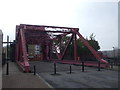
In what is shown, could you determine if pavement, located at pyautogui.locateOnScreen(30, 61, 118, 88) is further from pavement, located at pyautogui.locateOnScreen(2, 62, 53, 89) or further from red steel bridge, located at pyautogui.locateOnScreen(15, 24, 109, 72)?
red steel bridge, located at pyautogui.locateOnScreen(15, 24, 109, 72)

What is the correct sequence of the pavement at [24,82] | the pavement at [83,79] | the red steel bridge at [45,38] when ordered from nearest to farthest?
the pavement at [24,82]
the pavement at [83,79]
the red steel bridge at [45,38]

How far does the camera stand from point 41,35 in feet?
141

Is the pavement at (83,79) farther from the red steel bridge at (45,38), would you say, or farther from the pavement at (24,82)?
the red steel bridge at (45,38)

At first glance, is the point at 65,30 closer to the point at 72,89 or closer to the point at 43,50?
the point at 43,50

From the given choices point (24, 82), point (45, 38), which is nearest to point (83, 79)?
point (24, 82)

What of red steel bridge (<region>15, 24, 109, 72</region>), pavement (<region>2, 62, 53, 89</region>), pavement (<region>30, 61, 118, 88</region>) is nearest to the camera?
pavement (<region>2, 62, 53, 89</region>)

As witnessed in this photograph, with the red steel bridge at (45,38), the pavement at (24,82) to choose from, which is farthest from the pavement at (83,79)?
the red steel bridge at (45,38)

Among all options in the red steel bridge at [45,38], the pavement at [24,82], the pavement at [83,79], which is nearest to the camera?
the pavement at [24,82]

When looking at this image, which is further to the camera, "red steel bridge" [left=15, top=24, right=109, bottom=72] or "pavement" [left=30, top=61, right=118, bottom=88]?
"red steel bridge" [left=15, top=24, right=109, bottom=72]

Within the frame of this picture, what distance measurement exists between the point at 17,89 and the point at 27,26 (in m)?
22.7

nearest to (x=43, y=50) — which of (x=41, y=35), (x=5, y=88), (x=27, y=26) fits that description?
(x=41, y=35)

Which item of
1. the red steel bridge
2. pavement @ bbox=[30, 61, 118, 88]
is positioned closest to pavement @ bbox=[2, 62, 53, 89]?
pavement @ bbox=[30, 61, 118, 88]

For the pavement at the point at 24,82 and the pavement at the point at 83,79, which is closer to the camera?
the pavement at the point at 24,82

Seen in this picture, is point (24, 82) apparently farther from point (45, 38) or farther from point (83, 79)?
point (45, 38)
